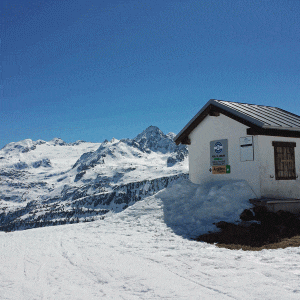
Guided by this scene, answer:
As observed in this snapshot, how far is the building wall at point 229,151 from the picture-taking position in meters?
16.1

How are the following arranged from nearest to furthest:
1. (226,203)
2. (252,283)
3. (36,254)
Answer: (252,283), (36,254), (226,203)

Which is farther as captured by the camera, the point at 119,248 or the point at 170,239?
the point at 170,239

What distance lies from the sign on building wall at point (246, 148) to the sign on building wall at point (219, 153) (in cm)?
117

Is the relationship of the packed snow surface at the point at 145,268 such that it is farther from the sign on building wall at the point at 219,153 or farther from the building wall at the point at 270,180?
the sign on building wall at the point at 219,153

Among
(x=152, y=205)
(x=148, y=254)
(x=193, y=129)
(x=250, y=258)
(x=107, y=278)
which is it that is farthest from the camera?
(x=193, y=129)

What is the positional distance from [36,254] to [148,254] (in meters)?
3.90

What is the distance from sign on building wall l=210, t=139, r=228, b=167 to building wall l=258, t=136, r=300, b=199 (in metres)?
2.32

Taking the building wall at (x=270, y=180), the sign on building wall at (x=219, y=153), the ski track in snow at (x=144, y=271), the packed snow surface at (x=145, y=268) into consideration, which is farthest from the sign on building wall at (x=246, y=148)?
the ski track in snow at (x=144, y=271)

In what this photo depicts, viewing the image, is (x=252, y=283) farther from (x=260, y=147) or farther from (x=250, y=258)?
(x=260, y=147)

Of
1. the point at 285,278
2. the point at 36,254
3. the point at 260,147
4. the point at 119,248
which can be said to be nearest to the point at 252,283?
the point at 285,278

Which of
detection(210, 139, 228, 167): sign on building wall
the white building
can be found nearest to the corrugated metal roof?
the white building

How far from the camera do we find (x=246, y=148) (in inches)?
650

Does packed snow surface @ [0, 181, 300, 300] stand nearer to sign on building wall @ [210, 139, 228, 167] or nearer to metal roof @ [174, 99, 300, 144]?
sign on building wall @ [210, 139, 228, 167]

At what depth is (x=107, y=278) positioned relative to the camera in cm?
671
